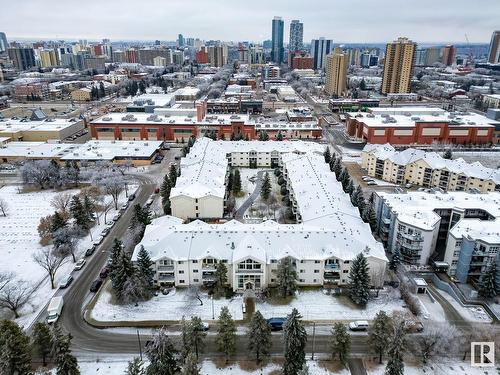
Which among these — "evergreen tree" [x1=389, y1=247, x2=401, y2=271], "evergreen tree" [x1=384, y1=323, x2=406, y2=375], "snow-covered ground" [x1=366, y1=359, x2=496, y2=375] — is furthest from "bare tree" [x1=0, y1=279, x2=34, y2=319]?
"evergreen tree" [x1=389, y1=247, x2=401, y2=271]

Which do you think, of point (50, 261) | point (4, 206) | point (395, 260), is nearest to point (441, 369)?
point (395, 260)

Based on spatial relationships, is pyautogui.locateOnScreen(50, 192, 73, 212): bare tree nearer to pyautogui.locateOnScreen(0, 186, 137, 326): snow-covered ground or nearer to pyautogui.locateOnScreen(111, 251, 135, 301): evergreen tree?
pyautogui.locateOnScreen(0, 186, 137, 326): snow-covered ground

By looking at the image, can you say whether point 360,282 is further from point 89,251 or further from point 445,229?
point 89,251

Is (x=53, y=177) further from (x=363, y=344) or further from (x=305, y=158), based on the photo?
(x=363, y=344)

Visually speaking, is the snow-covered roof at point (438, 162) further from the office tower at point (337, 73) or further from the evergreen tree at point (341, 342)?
the office tower at point (337, 73)

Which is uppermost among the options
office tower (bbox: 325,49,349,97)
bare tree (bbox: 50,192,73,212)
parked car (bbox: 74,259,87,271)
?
office tower (bbox: 325,49,349,97)
